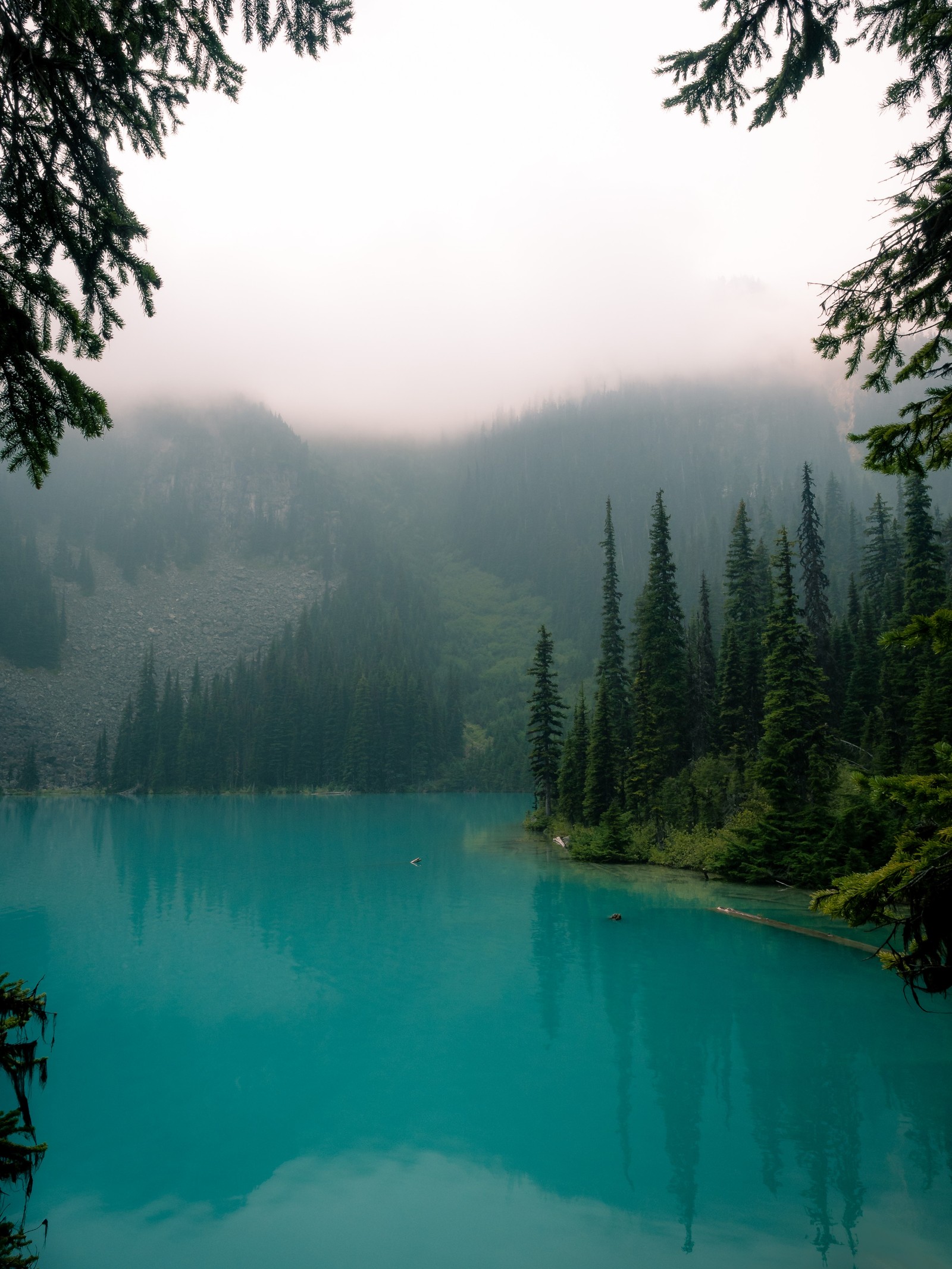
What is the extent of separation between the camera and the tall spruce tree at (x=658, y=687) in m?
46.3

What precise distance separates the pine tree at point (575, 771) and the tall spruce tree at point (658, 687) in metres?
5.32

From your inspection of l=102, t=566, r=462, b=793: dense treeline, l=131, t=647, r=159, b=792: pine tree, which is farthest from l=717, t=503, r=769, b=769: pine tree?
l=131, t=647, r=159, b=792: pine tree

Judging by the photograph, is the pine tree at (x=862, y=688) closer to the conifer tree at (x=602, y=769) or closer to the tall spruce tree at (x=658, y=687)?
the tall spruce tree at (x=658, y=687)

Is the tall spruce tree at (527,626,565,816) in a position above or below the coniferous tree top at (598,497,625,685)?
below

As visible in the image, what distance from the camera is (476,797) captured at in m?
116

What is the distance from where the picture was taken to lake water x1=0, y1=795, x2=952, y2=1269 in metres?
10.7

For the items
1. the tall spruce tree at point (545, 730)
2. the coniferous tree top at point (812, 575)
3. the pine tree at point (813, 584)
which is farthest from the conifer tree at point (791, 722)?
the tall spruce tree at point (545, 730)

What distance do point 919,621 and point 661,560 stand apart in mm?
54986

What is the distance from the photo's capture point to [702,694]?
172ft

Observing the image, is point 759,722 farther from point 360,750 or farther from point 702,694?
point 360,750

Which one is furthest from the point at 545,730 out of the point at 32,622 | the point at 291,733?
the point at 32,622

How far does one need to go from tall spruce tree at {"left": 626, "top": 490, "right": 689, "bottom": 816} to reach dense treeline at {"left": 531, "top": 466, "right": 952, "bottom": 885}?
13cm

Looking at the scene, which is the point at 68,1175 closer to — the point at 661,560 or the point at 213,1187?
the point at 213,1187

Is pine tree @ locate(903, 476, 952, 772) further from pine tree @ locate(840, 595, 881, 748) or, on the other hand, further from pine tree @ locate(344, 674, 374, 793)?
pine tree @ locate(344, 674, 374, 793)
